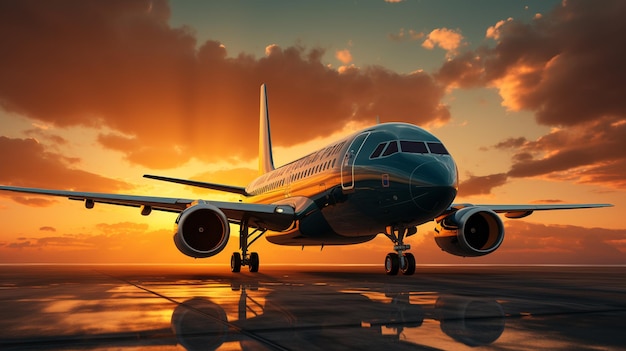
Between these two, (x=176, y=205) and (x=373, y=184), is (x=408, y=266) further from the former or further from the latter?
(x=176, y=205)

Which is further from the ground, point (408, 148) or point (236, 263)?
point (408, 148)

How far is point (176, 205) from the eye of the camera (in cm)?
1811

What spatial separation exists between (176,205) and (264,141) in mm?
17995

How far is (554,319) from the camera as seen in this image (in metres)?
5.55

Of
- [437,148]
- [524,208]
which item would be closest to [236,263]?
[437,148]

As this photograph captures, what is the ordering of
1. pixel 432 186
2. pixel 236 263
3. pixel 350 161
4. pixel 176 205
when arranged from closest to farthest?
1. pixel 432 186
2. pixel 350 161
3. pixel 176 205
4. pixel 236 263

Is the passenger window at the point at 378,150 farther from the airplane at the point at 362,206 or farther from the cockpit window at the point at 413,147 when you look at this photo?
the cockpit window at the point at 413,147

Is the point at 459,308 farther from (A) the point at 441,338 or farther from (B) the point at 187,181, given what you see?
(B) the point at 187,181

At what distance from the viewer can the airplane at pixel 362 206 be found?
13.9m

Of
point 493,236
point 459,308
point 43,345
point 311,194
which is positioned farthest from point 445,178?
point 43,345

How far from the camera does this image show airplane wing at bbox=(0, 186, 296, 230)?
17.4 meters

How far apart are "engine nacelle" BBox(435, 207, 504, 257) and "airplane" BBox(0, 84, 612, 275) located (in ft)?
0.10

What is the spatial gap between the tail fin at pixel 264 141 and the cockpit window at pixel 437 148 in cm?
1984

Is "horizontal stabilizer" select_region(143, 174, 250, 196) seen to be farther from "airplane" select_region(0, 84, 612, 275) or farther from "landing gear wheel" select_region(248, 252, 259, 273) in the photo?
"landing gear wheel" select_region(248, 252, 259, 273)
